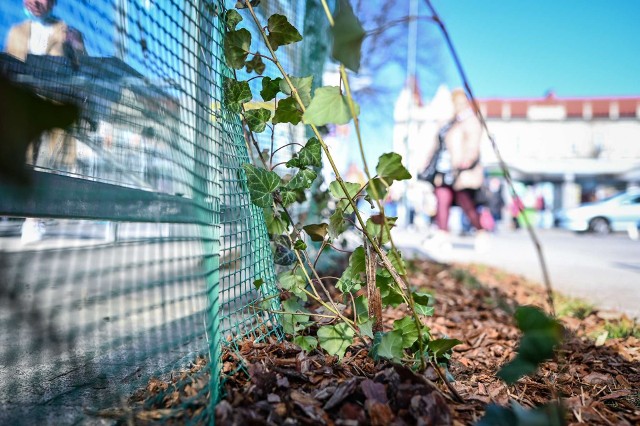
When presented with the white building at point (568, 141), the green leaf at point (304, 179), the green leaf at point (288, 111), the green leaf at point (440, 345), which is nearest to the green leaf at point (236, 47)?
the green leaf at point (288, 111)

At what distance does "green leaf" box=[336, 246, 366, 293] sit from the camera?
1622mm

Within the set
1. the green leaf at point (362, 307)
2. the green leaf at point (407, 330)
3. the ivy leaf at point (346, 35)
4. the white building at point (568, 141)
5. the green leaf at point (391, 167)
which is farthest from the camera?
the white building at point (568, 141)

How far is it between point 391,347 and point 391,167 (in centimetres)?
48

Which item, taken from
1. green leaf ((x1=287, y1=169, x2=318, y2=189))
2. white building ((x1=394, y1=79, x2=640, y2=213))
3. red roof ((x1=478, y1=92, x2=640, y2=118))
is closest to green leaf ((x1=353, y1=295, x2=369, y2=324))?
green leaf ((x1=287, y1=169, x2=318, y2=189))

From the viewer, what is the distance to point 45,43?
1.23 m

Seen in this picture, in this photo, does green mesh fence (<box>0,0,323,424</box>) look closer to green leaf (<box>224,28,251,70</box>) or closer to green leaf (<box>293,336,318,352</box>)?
green leaf (<box>224,28,251,70</box>)

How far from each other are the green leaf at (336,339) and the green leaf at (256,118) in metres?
0.70

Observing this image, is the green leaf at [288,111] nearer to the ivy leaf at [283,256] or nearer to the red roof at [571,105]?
the ivy leaf at [283,256]

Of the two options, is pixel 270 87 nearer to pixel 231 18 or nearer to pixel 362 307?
pixel 231 18

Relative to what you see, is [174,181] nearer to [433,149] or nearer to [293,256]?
[293,256]

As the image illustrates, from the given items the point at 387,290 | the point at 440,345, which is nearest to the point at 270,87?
the point at 387,290

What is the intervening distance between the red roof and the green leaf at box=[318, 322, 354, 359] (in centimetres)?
4076

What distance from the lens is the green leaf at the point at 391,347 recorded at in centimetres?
143

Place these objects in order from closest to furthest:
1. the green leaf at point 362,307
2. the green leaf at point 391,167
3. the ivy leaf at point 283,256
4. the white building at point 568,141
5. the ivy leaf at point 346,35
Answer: the ivy leaf at point 346,35
the green leaf at point 391,167
the green leaf at point 362,307
the ivy leaf at point 283,256
the white building at point 568,141
